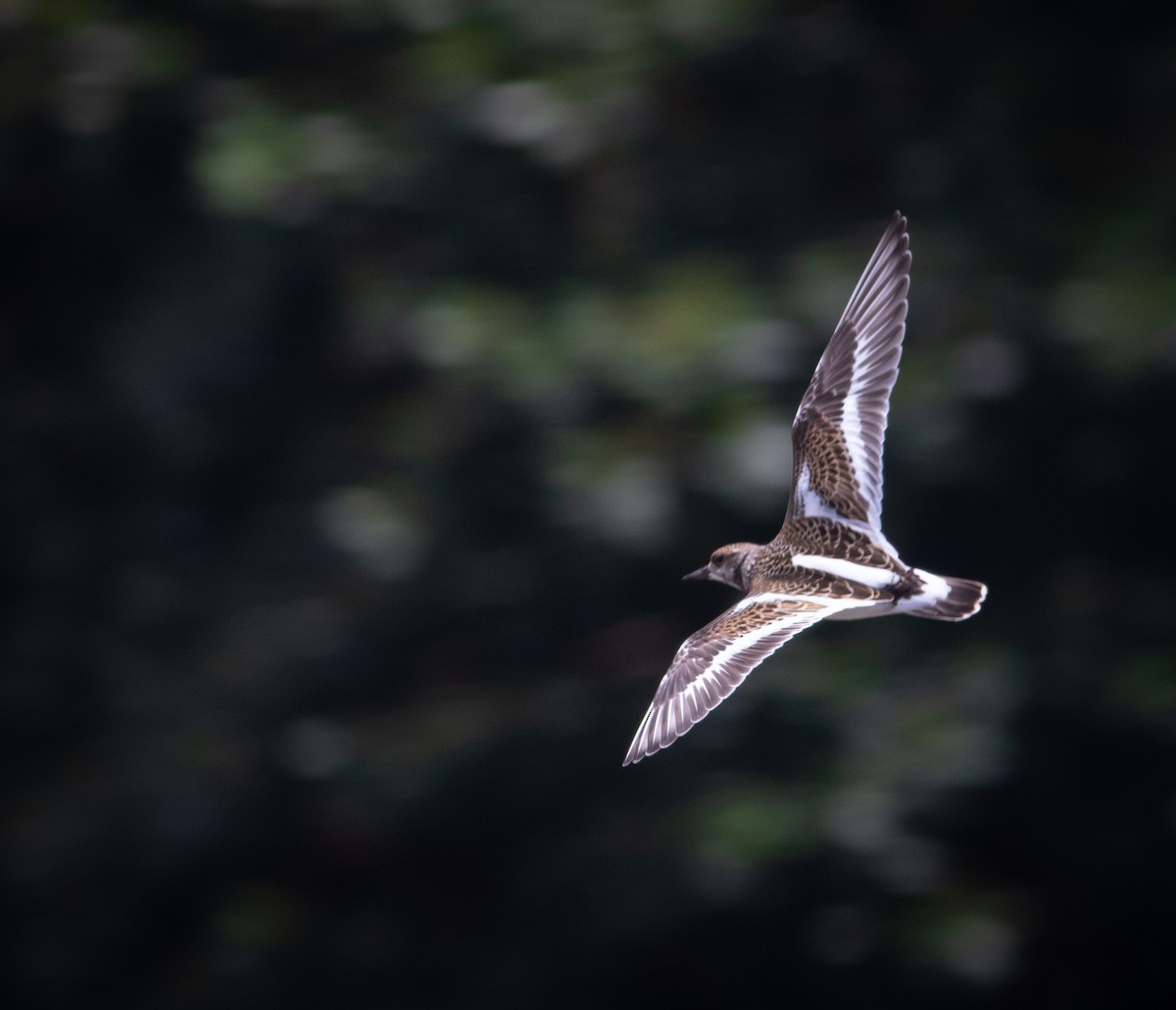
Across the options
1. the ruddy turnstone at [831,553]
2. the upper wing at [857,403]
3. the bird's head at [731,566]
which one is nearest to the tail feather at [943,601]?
the ruddy turnstone at [831,553]

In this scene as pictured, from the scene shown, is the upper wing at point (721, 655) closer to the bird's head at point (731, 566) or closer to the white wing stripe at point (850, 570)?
the white wing stripe at point (850, 570)

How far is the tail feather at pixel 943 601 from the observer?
2225 millimetres

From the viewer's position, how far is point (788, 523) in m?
2.57

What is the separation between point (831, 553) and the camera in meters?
2.41

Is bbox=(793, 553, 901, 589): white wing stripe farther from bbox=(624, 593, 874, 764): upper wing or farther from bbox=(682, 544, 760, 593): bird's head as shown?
bbox=(682, 544, 760, 593): bird's head

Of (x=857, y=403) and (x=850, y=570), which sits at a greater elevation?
(x=857, y=403)

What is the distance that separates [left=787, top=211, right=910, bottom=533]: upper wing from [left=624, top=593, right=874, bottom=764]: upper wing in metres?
0.34

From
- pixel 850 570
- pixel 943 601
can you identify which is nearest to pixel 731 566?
pixel 850 570

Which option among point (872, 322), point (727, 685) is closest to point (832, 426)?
point (872, 322)

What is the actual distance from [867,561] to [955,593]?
0.15 m

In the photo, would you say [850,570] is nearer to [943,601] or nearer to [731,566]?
[943,601]

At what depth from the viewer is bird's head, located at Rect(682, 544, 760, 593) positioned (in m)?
2.66

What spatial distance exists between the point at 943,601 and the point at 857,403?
61 centimetres

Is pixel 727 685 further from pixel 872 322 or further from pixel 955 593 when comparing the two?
pixel 872 322
